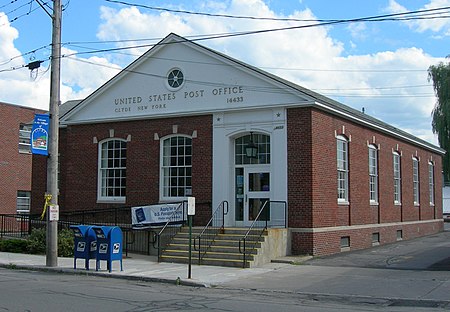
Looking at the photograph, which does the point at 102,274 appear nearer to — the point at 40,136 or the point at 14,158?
the point at 40,136

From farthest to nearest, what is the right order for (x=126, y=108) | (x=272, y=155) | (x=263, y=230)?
(x=126, y=108) → (x=272, y=155) → (x=263, y=230)

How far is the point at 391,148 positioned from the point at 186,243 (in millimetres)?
13139

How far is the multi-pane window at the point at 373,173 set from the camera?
26.3 meters

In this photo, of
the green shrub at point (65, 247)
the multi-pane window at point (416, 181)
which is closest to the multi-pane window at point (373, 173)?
the multi-pane window at point (416, 181)

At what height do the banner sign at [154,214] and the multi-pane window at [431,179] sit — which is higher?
the multi-pane window at [431,179]

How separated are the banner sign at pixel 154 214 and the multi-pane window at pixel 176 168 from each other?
4.90ft

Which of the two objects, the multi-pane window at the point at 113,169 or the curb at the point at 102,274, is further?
the multi-pane window at the point at 113,169

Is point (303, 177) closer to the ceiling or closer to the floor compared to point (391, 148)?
closer to the floor

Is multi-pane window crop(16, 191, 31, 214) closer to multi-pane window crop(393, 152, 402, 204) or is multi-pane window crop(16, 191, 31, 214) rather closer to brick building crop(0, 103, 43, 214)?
brick building crop(0, 103, 43, 214)

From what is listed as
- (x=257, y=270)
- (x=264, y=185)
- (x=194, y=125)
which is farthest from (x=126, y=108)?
(x=257, y=270)

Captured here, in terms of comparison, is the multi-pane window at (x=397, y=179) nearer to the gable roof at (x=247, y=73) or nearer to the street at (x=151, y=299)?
the gable roof at (x=247, y=73)

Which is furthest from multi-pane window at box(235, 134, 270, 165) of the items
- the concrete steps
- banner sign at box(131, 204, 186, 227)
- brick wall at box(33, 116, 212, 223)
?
the concrete steps

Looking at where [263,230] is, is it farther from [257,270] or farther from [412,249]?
[412,249]

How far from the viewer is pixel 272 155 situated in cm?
2128
